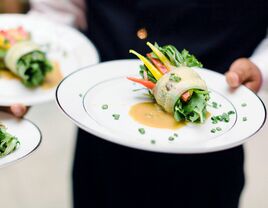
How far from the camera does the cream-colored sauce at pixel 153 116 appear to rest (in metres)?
0.97

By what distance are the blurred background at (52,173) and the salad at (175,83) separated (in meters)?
1.06

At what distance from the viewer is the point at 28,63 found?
1383 millimetres

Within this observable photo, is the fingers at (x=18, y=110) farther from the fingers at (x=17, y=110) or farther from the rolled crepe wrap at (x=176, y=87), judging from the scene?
the rolled crepe wrap at (x=176, y=87)

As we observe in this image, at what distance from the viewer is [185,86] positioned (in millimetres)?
997

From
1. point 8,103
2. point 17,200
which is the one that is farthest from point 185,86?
point 17,200

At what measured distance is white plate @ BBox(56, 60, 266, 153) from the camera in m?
0.84

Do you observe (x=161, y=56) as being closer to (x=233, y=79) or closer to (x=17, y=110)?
(x=233, y=79)

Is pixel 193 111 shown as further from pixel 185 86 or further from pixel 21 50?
pixel 21 50

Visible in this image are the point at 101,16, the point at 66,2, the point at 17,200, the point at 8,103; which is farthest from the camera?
the point at 17,200

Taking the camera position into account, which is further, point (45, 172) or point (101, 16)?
point (45, 172)

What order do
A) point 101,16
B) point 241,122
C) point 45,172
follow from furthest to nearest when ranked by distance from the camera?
point 45,172 → point 101,16 → point 241,122

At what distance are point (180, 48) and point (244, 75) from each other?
0.18 m

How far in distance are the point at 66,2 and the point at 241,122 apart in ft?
2.37

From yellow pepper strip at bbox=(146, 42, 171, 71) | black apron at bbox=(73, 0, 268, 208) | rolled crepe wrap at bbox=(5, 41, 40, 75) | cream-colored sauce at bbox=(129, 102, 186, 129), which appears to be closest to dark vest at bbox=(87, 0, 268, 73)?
black apron at bbox=(73, 0, 268, 208)
